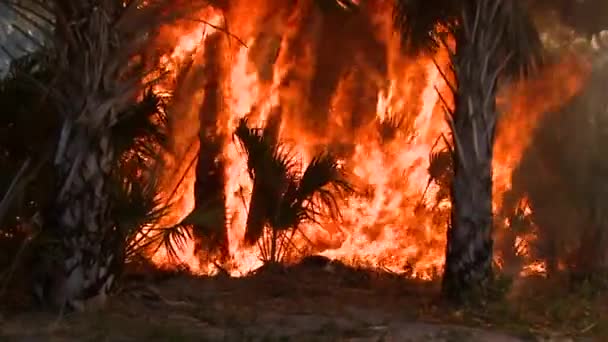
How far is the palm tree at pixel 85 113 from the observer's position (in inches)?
344

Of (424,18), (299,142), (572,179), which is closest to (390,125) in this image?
(299,142)

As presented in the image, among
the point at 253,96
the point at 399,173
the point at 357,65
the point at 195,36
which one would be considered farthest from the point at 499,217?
the point at 195,36

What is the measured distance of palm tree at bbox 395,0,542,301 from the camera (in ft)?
33.8

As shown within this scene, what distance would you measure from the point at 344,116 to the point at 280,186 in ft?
9.17

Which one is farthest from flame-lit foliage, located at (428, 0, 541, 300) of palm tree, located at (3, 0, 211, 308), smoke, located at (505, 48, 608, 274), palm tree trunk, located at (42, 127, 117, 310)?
palm tree trunk, located at (42, 127, 117, 310)

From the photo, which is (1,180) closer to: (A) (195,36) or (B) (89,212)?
(B) (89,212)

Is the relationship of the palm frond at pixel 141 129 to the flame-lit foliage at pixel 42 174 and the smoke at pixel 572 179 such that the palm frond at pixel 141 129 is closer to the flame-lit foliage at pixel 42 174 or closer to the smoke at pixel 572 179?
the flame-lit foliage at pixel 42 174

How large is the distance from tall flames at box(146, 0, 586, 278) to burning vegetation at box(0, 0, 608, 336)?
29 millimetres

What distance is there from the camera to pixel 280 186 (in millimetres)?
11906

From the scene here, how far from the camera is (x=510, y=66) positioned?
10711 mm

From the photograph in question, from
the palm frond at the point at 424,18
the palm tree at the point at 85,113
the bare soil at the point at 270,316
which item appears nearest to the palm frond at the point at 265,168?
the bare soil at the point at 270,316

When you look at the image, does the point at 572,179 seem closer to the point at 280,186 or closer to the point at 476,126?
the point at 476,126

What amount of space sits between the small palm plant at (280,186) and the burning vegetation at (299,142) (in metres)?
0.03

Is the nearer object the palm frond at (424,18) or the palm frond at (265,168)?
the palm frond at (424,18)
